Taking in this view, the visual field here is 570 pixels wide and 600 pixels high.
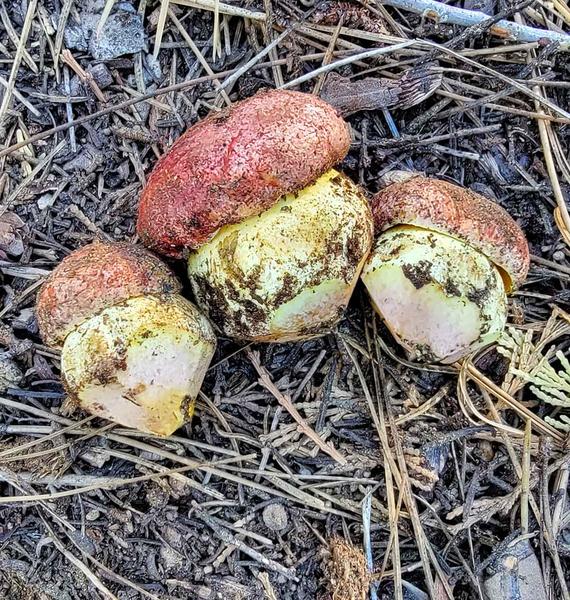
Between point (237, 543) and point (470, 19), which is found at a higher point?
point (470, 19)

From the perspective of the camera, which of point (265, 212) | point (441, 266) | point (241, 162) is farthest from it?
point (441, 266)

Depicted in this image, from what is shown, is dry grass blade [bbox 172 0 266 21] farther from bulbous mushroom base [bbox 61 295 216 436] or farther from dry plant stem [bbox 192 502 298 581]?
dry plant stem [bbox 192 502 298 581]

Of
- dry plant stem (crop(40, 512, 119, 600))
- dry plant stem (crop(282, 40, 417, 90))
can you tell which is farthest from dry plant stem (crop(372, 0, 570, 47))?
dry plant stem (crop(40, 512, 119, 600))

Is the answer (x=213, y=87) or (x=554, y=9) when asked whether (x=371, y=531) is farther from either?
(x=554, y=9)

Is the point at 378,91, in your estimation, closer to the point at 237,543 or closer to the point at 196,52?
the point at 196,52

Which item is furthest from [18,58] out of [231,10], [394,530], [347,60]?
[394,530]

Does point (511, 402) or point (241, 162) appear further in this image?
point (511, 402)

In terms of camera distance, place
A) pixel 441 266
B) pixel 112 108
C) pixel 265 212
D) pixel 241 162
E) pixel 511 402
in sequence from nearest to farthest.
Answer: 1. pixel 241 162
2. pixel 265 212
3. pixel 441 266
4. pixel 112 108
5. pixel 511 402

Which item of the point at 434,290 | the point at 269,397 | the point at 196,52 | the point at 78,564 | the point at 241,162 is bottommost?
the point at 78,564
